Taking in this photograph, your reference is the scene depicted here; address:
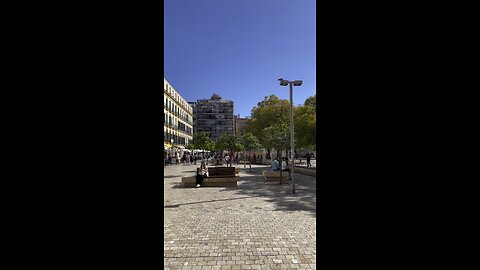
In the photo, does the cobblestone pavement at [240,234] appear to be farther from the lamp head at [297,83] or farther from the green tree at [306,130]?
the green tree at [306,130]

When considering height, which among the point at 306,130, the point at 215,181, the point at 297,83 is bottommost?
the point at 215,181

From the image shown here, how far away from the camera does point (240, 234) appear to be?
565 centimetres

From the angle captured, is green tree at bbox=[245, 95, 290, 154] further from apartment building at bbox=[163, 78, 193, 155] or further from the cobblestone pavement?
the cobblestone pavement

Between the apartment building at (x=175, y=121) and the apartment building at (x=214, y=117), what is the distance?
33623 mm

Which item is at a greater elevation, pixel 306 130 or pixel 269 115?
pixel 269 115

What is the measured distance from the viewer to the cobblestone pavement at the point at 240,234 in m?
4.30

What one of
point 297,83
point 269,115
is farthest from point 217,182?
point 269,115

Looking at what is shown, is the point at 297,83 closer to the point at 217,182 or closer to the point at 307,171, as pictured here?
the point at 217,182

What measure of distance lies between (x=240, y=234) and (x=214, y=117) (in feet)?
347

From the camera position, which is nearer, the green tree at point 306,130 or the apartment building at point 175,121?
the green tree at point 306,130

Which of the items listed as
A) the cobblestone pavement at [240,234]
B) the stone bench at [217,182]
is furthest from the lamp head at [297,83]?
the stone bench at [217,182]
